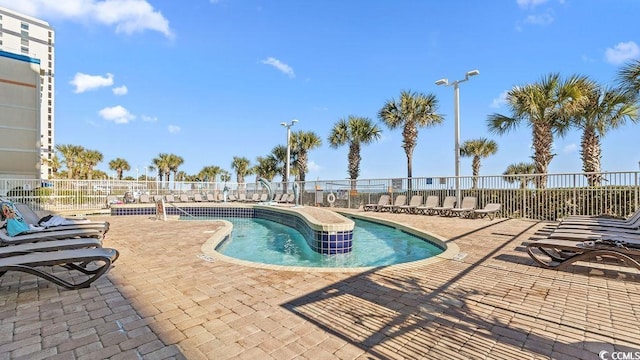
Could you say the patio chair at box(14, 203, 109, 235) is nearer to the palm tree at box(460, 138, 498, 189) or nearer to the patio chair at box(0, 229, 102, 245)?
the patio chair at box(0, 229, 102, 245)

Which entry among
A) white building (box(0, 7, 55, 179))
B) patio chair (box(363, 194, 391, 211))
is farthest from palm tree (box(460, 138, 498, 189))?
white building (box(0, 7, 55, 179))

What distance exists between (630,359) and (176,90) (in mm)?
21543

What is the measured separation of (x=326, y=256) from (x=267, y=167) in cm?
2650

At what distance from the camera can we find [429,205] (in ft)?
39.5

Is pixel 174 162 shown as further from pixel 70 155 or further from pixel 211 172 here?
pixel 70 155

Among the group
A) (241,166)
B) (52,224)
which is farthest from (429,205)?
(241,166)

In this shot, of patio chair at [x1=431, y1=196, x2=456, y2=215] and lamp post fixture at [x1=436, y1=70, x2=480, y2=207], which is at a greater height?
lamp post fixture at [x1=436, y1=70, x2=480, y2=207]

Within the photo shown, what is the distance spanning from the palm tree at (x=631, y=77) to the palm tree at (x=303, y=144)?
17575 mm

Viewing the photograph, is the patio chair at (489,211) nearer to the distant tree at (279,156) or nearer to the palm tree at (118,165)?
the distant tree at (279,156)

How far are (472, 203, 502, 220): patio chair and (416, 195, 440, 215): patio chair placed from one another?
1.66 metres

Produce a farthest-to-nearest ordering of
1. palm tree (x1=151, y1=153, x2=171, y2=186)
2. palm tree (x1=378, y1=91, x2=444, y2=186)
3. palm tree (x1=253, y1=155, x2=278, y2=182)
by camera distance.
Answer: palm tree (x1=151, y1=153, x2=171, y2=186), palm tree (x1=253, y1=155, x2=278, y2=182), palm tree (x1=378, y1=91, x2=444, y2=186)

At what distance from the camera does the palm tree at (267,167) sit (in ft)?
95.7

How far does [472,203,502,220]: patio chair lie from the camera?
9863 mm

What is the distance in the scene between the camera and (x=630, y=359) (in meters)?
2.01
